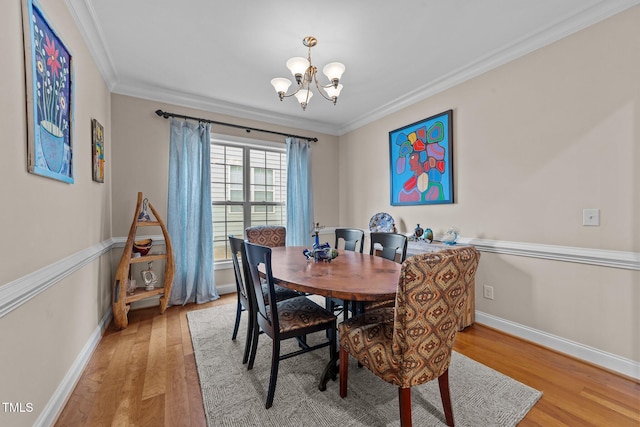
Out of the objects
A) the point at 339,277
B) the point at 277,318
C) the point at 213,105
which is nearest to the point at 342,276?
the point at 339,277

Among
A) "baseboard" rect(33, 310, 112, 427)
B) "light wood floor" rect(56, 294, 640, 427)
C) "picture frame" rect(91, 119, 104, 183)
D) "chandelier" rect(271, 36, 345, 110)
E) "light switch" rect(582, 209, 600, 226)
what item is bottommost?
"light wood floor" rect(56, 294, 640, 427)

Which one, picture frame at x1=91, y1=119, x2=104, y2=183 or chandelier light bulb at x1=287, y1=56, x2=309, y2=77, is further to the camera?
picture frame at x1=91, y1=119, x2=104, y2=183

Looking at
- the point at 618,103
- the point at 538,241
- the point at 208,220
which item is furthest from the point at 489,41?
the point at 208,220

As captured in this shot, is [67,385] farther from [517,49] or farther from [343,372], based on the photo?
[517,49]

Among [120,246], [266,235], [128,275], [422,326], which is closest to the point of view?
[422,326]

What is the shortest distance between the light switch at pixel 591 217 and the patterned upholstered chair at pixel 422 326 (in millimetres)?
1457

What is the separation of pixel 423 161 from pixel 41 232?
335 centimetres

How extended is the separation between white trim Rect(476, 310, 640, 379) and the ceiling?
244 centimetres

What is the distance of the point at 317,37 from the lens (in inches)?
87.1

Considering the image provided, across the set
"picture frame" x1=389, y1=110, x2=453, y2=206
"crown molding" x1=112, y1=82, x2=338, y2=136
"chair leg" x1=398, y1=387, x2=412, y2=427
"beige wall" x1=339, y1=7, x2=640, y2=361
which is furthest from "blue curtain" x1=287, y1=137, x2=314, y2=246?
"chair leg" x1=398, y1=387, x2=412, y2=427

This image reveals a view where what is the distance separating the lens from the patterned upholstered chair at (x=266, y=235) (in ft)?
10.0

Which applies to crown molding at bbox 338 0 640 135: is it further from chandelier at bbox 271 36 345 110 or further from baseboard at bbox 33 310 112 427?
baseboard at bbox 33 310 112 427

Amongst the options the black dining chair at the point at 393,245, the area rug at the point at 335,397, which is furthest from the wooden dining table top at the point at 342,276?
the area rug at the point at 335,397

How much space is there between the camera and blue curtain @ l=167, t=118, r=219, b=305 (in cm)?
324
